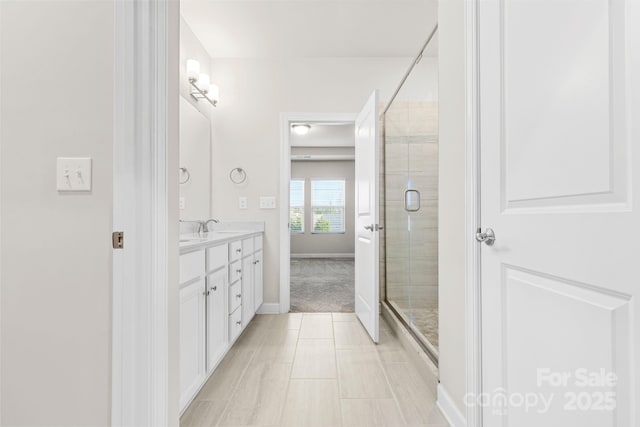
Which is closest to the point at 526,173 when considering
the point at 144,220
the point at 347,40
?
the point at 144,220

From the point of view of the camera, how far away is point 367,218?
2.70 metres

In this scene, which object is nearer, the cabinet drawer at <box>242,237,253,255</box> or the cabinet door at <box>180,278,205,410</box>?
the cabinet door at <box>180,278,205,410</box>

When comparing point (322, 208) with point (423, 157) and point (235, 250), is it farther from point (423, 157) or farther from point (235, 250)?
point (235, 250)

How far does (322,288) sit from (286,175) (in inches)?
72.5

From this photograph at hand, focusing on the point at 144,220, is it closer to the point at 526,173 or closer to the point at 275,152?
the point at 526,173

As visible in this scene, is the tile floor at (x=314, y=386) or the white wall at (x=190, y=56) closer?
the tile floor at (x=314, y=386)

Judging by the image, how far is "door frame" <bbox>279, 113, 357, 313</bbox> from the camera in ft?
11.0

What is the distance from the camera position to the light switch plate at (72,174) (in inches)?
38.7

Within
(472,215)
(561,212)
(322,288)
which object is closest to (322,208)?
(322,288)

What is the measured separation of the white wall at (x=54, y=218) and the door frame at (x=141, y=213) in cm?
3

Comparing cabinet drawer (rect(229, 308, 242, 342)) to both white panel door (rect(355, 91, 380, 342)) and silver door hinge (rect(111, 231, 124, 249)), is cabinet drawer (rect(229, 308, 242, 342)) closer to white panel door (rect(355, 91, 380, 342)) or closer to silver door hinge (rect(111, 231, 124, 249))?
white panel door (rect(355, 91, 380, 342))

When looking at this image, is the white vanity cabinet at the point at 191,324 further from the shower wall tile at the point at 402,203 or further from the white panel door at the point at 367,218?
the shower wall tile at the point at 402,203

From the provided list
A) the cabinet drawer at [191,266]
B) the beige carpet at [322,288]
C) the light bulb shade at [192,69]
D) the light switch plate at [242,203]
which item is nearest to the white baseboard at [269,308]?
the beige carpet at [322,288]

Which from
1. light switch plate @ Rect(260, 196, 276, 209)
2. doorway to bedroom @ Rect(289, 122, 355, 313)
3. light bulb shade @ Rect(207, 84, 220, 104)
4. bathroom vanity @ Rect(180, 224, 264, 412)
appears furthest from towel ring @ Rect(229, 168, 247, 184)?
doorway to bedroom @ Rect(289, 122, 355, 313)
